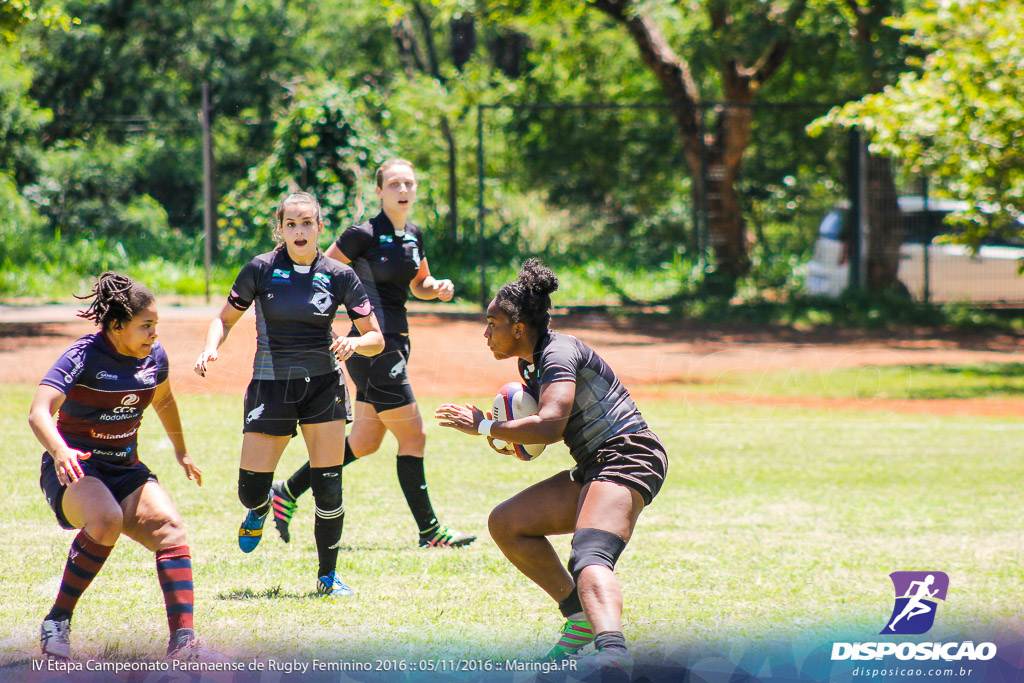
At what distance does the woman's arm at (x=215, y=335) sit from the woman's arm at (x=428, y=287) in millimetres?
1243

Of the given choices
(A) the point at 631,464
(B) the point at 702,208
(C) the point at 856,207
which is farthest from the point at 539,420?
(C) the point at 856,207

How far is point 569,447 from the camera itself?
14.3 ft

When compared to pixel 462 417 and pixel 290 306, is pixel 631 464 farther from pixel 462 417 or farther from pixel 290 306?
pixel 290 306

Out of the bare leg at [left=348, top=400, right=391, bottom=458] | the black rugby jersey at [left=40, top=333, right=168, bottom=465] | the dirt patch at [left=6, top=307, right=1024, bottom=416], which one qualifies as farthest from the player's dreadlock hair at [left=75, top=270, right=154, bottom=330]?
the dirt patch at [left=6, top=307, right=1024, bottom=416]

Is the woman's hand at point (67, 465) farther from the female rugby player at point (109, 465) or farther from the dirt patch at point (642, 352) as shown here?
the dirt patch at point (642, 352)

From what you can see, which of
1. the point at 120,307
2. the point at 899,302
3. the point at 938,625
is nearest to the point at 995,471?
the point at 938,625

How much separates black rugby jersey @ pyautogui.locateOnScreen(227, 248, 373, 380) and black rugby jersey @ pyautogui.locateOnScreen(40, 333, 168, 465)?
908mm

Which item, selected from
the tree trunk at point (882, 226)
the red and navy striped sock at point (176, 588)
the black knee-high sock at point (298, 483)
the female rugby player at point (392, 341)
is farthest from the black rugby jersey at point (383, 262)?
the tree trunk at point (882, 226)

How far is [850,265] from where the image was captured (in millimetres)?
20969

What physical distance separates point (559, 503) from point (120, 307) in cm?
188

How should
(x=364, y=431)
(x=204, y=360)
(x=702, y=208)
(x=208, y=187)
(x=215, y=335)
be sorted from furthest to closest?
(x=702, y=208) < (x=208, y=187) < (x=364, y=431) < (x=215, y=335) < (x=204, y=360)

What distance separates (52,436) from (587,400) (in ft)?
6.54

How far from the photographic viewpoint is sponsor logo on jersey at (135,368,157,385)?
4.43 meters

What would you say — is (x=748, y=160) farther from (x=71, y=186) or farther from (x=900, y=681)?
(x=900, y=681)
